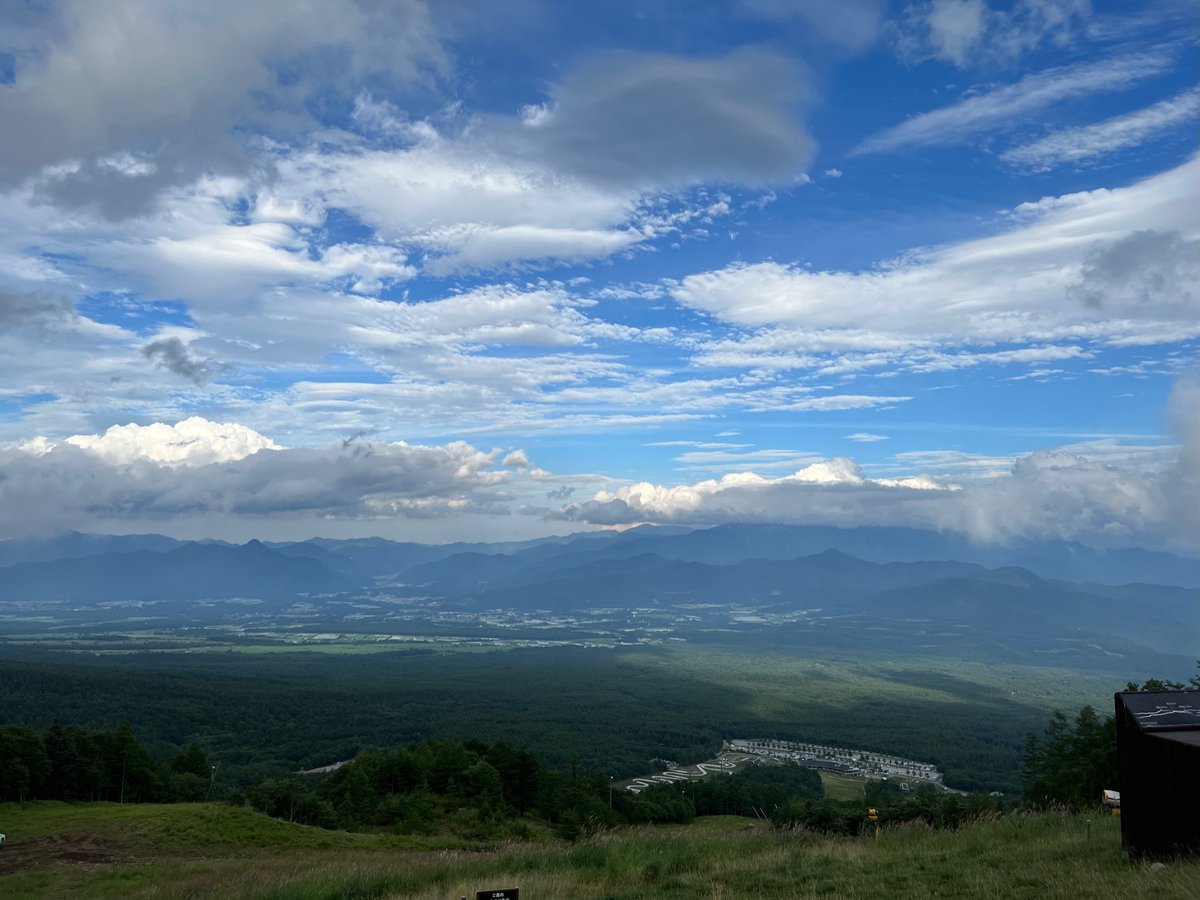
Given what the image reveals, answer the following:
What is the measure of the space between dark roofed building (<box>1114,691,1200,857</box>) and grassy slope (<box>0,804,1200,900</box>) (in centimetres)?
44

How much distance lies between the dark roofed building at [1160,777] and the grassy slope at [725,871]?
1.45 feet

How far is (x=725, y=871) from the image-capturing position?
499 inches

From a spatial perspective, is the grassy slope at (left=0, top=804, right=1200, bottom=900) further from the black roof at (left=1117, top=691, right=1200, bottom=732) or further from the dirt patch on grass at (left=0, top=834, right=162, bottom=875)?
the black roof at (left=1117, top=691, right=1200, bottom=732)

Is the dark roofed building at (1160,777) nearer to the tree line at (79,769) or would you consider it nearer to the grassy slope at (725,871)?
the grassy slope at (725,871)

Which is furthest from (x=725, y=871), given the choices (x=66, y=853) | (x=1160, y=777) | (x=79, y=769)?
(x=79, y=769)

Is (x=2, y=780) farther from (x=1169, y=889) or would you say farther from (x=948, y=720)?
(x=948, y=720)

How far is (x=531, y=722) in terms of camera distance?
113625 mm

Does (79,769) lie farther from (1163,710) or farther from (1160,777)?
(1163,710)

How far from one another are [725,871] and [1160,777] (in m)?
6.84

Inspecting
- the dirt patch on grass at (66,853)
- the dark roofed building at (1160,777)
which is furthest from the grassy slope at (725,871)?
the dark roofed building at (1160,777)

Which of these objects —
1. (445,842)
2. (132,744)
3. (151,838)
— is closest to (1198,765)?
(445,842)

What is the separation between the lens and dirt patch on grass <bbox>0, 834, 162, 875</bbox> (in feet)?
70.7

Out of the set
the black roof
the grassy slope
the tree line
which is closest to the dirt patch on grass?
the grassy slope

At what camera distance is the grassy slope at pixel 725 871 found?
397 inches
